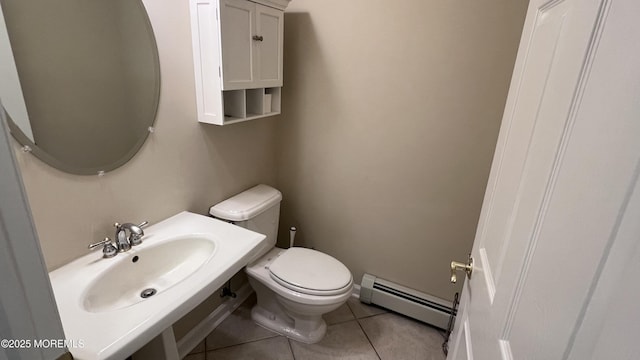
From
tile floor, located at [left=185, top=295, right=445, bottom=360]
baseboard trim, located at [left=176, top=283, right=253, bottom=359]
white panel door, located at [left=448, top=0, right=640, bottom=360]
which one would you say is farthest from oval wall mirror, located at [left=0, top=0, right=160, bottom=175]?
white panel door, located at [left=448, top=0, right=640, bottom=360]

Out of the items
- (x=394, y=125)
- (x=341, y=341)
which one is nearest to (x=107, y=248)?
(x=341, y=341)

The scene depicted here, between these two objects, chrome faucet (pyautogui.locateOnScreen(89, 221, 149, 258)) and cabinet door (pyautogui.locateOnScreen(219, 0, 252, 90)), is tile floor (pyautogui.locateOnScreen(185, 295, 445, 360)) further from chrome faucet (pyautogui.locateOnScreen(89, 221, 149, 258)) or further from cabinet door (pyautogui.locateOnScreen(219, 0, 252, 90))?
cabinet door (pyautogui.locateOnScreen(219, 0, 252, 90))

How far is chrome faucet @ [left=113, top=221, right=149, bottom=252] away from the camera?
46.4 inches

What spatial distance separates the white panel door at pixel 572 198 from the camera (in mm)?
328

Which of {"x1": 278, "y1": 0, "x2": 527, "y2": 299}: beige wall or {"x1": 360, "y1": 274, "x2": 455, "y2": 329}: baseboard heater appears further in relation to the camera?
{"x1": 360, "y1": 274, "x2": 455, "y2": 329}: baseboard heater

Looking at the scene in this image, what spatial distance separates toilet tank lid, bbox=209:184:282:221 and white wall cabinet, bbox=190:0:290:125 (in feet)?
1.52

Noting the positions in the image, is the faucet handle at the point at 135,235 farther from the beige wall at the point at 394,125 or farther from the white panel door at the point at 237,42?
the beige wall at the point at 394,125

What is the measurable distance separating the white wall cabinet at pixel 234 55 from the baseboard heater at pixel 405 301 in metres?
1.32

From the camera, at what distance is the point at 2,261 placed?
0.39m

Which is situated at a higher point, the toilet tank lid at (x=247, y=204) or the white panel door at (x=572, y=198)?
the white panel door at (x=572, y=198)

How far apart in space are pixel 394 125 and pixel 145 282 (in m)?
1.46

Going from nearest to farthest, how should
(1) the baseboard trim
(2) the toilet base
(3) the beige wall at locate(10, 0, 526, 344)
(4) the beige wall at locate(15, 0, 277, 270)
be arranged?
(4) the beige wall at locate(15, 0, 277, 270) → (3) the beige wall at locate(10, 0, 526, 344) → (1) the baseboard trim → (2) the toilet base

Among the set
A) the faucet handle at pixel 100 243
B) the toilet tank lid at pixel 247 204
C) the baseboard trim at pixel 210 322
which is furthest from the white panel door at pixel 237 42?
the baseboard trim at pixel 210 322

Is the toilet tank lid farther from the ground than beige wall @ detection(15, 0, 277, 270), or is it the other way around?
beige wall @ detection(15, 0, 277, 270)
